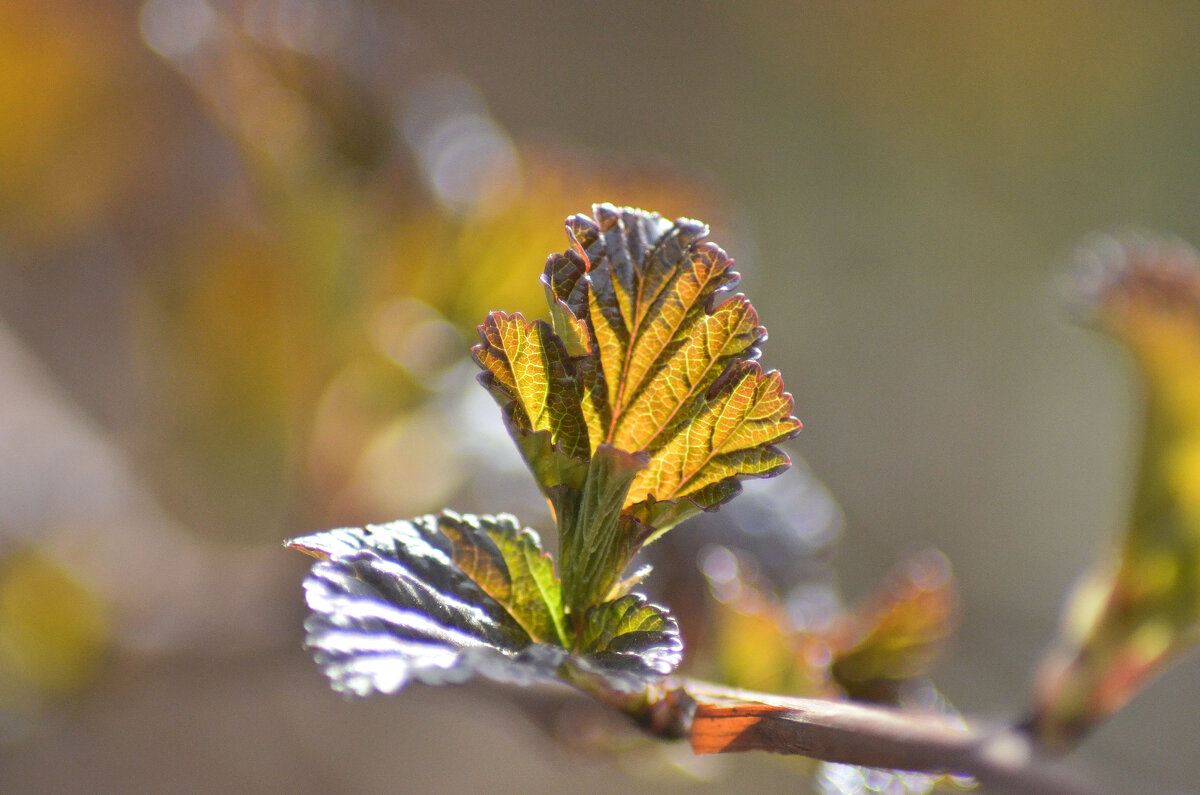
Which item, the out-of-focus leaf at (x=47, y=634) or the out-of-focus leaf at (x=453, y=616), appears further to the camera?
the out-of-focus leaf at (x=47, y=634)

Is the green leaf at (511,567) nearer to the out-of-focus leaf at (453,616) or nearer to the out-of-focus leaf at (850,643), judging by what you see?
the out-of-focus leaf at (453,616)

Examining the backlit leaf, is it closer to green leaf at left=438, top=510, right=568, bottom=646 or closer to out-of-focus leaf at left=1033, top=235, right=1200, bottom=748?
green leaf at left=438, top=510, right=568, bottom=646

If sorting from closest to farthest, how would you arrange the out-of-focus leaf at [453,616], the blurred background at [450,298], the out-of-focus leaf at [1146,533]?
the out-of-focus leaf at [453,616], the out-of-focus leaf at [1146,533], the blurred background at [450,298]

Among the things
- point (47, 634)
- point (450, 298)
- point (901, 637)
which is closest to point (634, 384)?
point (901, 637)

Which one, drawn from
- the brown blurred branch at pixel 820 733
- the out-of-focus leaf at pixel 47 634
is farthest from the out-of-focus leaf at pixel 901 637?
the out-of-focus leaf at pixel 47 634

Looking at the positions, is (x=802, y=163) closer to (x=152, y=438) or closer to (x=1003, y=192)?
(x=1003, y=192)

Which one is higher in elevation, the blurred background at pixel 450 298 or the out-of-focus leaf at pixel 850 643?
the blurred background at pixel 450 298

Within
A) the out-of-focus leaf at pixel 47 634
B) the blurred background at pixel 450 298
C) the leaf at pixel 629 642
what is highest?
the blurred background at pixel 450 298

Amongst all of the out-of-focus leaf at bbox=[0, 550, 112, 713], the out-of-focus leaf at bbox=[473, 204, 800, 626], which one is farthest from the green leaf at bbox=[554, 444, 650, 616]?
the out-of-focus leaf at bbox=[0, 550, 112, 713]
